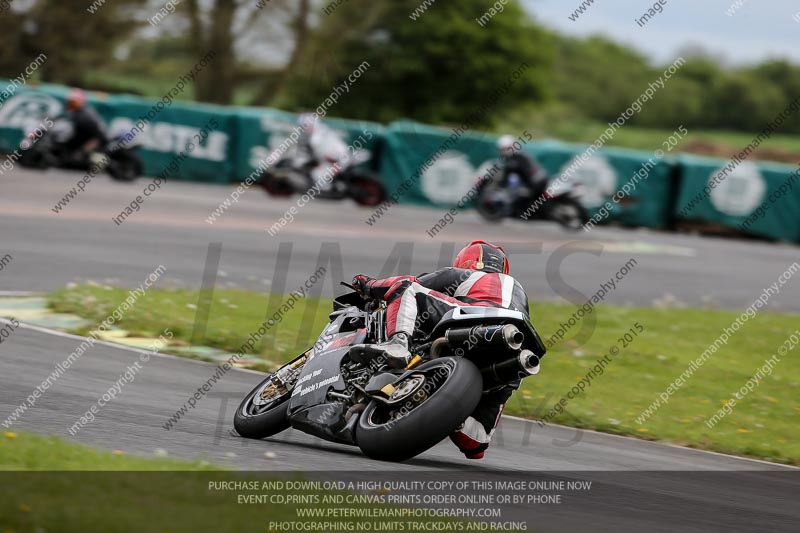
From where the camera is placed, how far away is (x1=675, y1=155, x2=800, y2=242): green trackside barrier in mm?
28562

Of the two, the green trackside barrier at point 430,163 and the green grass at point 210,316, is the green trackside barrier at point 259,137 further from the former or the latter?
the green grass at point 210,316

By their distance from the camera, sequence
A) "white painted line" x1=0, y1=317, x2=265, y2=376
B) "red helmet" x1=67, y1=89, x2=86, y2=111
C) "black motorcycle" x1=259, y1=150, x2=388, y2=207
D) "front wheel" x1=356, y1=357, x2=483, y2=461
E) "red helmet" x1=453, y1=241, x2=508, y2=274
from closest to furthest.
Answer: "front wheel" x1=356, y1=357, x2=483, y2=461
"red helmet" x1=453, y1=241, x2=508, y2=274
"white painted line" x1=0, y1=317, x2=265, y2=376
"red helmet" x1=67, y1=89, x2=86, y2=111
"black motorcycle" x1=259, y1=150, x2=388, y2=207

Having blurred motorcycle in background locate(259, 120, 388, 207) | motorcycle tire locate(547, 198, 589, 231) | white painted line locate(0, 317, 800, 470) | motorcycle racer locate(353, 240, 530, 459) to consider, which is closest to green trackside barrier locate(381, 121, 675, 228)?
blurred motorcycle in background locate(259, 120, 388, 207)

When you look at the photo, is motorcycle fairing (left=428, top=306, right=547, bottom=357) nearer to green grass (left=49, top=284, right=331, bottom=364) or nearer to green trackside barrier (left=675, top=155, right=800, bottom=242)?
green grass (left=49, top=284, right=331, bottom=364)

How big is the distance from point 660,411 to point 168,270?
6.78 metres

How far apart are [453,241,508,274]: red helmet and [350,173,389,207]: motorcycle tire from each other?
19780 mm

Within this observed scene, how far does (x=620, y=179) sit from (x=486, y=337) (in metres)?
23.0

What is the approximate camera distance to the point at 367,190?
27016mm

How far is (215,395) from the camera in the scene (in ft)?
28.2

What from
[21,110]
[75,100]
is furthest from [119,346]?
[21,110]

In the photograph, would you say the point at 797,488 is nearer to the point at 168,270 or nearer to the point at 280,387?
the point at 280,387

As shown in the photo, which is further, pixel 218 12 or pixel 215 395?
pixel 218 12

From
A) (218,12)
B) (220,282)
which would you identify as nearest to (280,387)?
(220,282)

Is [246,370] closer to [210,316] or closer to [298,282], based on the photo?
[210,316]
